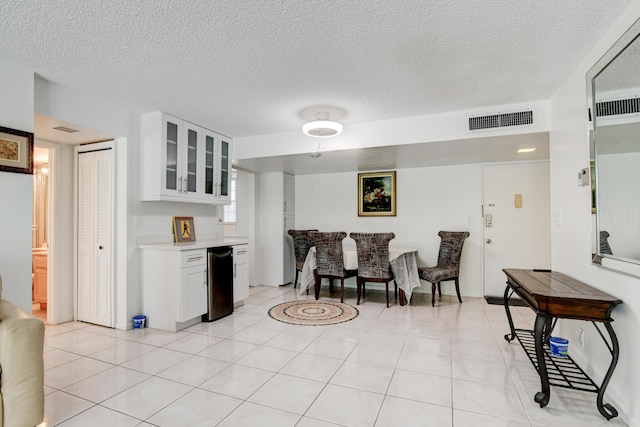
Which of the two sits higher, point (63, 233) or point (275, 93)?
point (275, 93)

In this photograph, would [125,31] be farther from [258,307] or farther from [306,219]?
[306,219]

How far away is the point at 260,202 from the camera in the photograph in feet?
18.9

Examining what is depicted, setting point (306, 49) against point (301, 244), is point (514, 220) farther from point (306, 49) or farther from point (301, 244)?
point (306, 49)

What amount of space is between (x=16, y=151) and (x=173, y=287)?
1723 mm

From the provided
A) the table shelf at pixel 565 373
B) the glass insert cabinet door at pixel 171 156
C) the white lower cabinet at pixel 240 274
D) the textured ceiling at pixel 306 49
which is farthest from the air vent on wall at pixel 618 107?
the glass insert cabinet door at pixel 171 156

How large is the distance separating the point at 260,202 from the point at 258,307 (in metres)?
2.06

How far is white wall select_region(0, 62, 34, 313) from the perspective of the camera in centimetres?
240

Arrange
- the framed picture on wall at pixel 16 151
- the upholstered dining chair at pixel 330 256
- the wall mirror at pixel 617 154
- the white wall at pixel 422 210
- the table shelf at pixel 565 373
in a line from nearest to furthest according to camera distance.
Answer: the wall mirror at pixel 617 154 < the table shelf at pixel 565 373 < the framed picture on wall at pixel 16 151 < the upholstered dining chair at pixel 330 256 < the white wall at pixel 422 210

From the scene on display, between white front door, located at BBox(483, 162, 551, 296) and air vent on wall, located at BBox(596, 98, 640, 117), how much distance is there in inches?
108

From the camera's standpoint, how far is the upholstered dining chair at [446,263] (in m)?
4.36

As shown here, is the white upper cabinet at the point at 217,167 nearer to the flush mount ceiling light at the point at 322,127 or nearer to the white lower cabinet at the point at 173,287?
the white lower cabinet at the point at 173,287

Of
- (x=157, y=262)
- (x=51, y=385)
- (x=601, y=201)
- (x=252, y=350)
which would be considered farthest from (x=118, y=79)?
(x=601, y=201)

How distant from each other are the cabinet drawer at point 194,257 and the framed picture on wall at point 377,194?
285 centimetres

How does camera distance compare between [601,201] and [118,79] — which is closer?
[601,201]
